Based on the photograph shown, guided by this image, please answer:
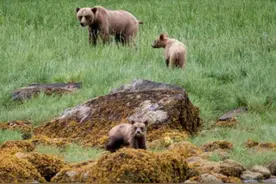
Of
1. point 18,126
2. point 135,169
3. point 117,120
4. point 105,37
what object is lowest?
point 105,37

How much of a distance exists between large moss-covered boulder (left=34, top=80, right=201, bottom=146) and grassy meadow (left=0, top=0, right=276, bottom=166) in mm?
375

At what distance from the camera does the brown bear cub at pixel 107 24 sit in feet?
60.1

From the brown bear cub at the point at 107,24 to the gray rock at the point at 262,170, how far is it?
10.6 metres

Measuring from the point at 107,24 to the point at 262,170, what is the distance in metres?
11.3

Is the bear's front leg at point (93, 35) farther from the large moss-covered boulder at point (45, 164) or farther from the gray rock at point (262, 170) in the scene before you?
the gray rock at point (262, 170)

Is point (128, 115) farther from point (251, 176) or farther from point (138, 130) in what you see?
point (251, 176)

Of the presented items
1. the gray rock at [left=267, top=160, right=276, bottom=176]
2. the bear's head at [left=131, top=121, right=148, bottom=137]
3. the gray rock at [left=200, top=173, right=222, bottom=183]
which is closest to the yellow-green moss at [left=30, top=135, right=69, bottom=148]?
the bear's head at [left=131, top=121, right=148, bottom=137]

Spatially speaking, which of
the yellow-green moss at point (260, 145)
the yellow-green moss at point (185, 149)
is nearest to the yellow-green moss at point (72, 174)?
the yellow-green moss at point (185, 149)

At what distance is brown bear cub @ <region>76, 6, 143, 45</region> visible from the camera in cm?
1833

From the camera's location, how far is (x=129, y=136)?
29.8 ft

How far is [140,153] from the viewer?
743cm

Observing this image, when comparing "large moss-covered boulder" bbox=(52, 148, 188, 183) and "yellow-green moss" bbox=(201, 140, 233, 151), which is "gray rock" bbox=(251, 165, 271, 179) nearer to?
"large moss-covered boulder" bbox=(52, 148, 188, 183)

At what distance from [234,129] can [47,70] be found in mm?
4809

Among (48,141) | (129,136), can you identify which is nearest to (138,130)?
(129,136)
